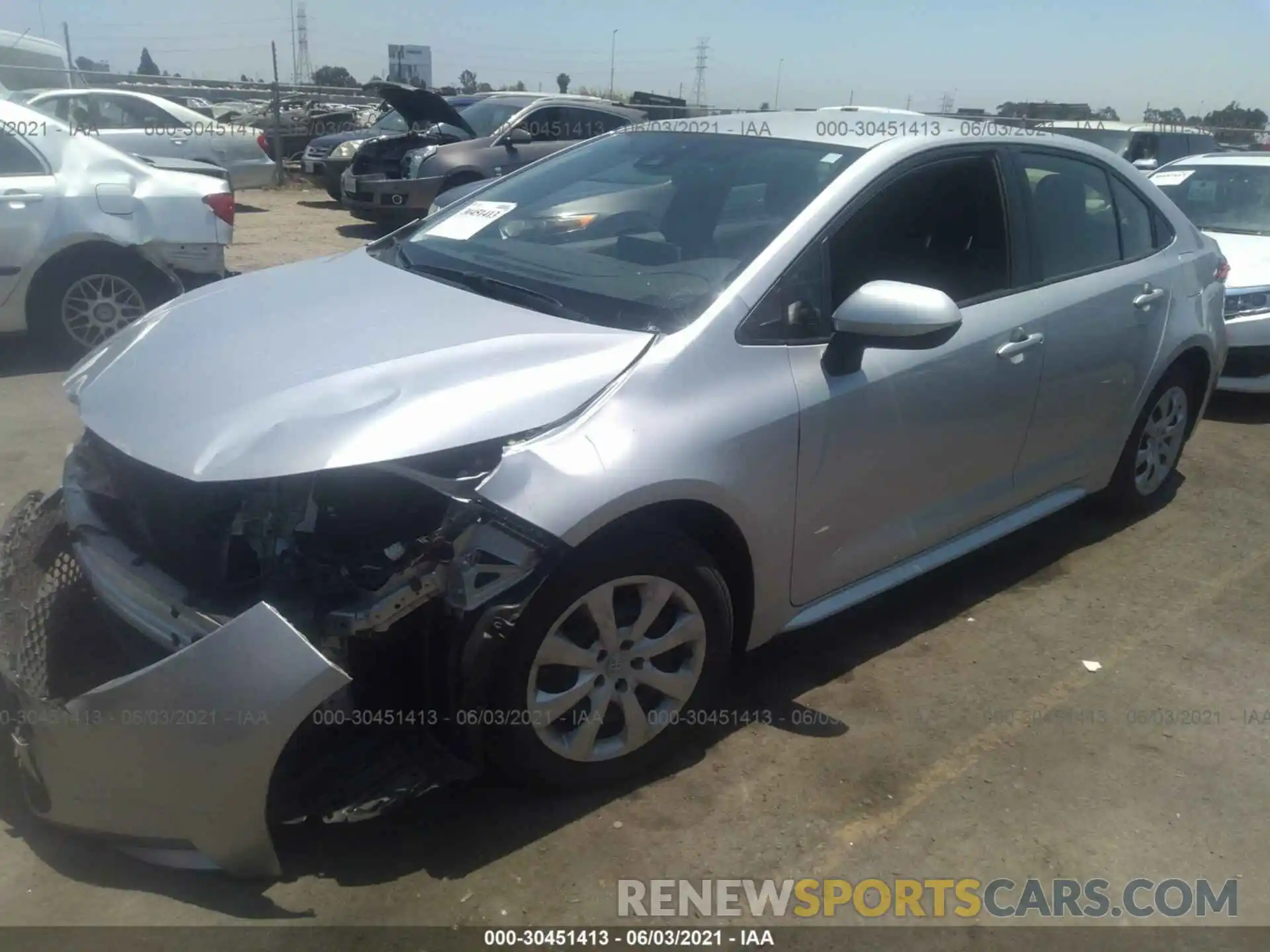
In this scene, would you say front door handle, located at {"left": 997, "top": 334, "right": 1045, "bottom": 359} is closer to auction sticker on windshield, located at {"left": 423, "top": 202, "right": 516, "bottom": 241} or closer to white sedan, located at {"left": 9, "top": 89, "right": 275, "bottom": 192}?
auction sticker on windshield, located at {"left": 423, "top": 202, "right": 516, "bottom": 241}

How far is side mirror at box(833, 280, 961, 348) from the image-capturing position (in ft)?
9.53

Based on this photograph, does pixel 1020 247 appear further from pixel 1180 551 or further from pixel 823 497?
pixel 1180 551

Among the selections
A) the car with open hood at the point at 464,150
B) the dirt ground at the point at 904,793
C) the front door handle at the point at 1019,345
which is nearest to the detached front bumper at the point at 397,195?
the car with open hood at the point at 464,150

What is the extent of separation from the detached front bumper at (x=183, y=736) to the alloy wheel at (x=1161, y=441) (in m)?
3.90

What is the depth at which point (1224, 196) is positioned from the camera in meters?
8.07

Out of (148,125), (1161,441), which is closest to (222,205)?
(1161,441)

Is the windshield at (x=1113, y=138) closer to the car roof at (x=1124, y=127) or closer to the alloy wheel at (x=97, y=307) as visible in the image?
the car roof at (x=1124, y=127)

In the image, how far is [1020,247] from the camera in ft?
12.3

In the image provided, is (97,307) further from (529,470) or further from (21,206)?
(529,470)

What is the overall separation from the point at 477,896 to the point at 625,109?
1245cm

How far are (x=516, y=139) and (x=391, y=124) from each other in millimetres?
3821

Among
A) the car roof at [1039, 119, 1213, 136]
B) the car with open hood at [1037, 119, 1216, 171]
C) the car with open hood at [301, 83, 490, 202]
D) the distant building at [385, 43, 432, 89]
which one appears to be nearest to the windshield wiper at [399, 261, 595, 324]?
the car with open hood at [301, 83, 490, 202]

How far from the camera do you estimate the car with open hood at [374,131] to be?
11.6 meters

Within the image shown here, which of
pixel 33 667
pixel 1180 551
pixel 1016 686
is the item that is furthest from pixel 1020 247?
pixel 33 667
